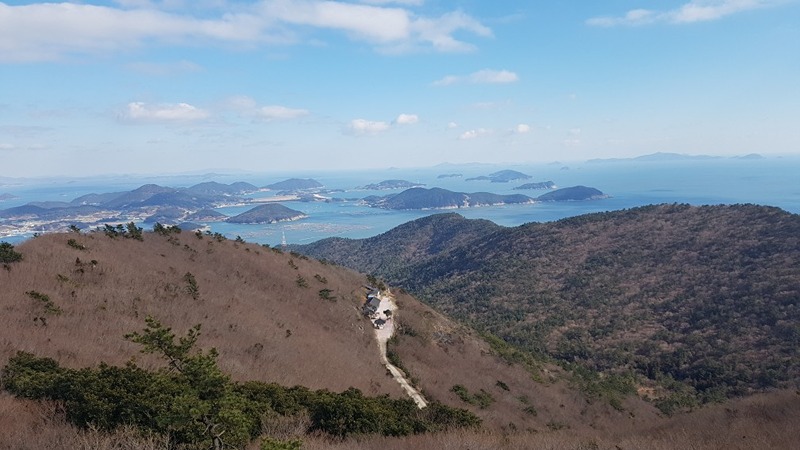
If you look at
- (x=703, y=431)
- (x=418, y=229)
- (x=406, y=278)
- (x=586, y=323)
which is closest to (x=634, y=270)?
(x=586, y=323)

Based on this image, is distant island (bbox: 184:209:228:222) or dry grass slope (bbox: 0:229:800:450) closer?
A: dry grass slope (bbox: 0:229:800:450)

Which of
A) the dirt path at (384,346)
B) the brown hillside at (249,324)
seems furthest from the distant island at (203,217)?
the dirt path at (384,346)

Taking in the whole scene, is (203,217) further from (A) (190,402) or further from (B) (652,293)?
(A) (190,402)

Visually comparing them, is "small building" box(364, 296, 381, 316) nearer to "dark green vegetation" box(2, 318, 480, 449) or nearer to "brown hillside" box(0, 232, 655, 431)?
"brown hillside" box(0, 232, 655, 431)

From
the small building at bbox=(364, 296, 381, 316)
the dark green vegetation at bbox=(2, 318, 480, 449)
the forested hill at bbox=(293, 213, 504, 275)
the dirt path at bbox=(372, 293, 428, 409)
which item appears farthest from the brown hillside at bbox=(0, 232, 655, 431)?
the forested hill at bbox=(293, 213, 504, 275)

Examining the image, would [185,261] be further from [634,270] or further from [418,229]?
[418,229]
